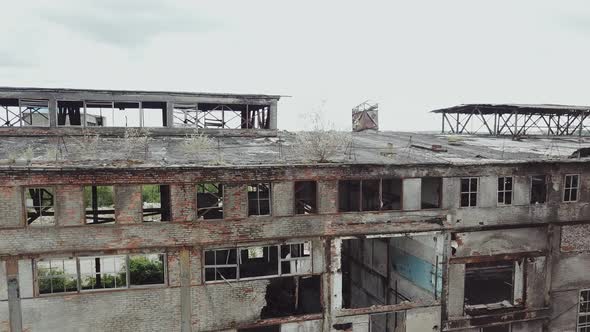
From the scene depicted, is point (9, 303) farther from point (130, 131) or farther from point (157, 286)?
point (130, 131)

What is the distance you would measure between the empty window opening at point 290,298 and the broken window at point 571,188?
43.5 feet

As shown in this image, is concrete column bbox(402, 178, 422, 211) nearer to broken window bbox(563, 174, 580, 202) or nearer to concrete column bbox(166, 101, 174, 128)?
broken window bbox(563, 174, 580, 202)

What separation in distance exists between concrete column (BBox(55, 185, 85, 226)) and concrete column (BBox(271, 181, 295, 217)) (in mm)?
7044

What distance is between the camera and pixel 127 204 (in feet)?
49.3

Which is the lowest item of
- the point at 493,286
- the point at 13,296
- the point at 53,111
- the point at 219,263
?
the point at 493,286

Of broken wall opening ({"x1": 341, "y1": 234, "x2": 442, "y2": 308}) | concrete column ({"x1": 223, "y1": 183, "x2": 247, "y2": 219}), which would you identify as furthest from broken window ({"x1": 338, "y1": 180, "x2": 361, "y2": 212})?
concrete column ({"x1": 223, "y1": 183, "x2": 247, "y2": 219})

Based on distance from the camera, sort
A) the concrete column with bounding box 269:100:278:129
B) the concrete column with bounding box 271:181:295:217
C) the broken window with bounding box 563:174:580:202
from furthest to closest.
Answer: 1. the concrete column with bounding box 269:100:278:129
2. the broken window with bounding box 563:174:580:202
3. the concrete column with bounding box 271:181:295:217

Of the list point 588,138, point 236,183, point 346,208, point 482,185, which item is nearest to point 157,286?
point 236,183

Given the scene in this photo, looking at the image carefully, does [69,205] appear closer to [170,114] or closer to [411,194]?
[170,114]

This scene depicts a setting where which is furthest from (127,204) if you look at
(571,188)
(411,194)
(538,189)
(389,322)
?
(571,188)

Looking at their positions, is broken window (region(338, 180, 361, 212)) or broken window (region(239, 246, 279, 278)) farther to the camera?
broken window (region(338, 180, 361, 212))

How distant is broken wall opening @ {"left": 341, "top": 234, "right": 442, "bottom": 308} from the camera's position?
18.2 metres

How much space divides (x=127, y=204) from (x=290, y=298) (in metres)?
10.5

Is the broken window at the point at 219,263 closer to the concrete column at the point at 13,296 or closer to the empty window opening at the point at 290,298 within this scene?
the empty window opening at the point at 290,298
